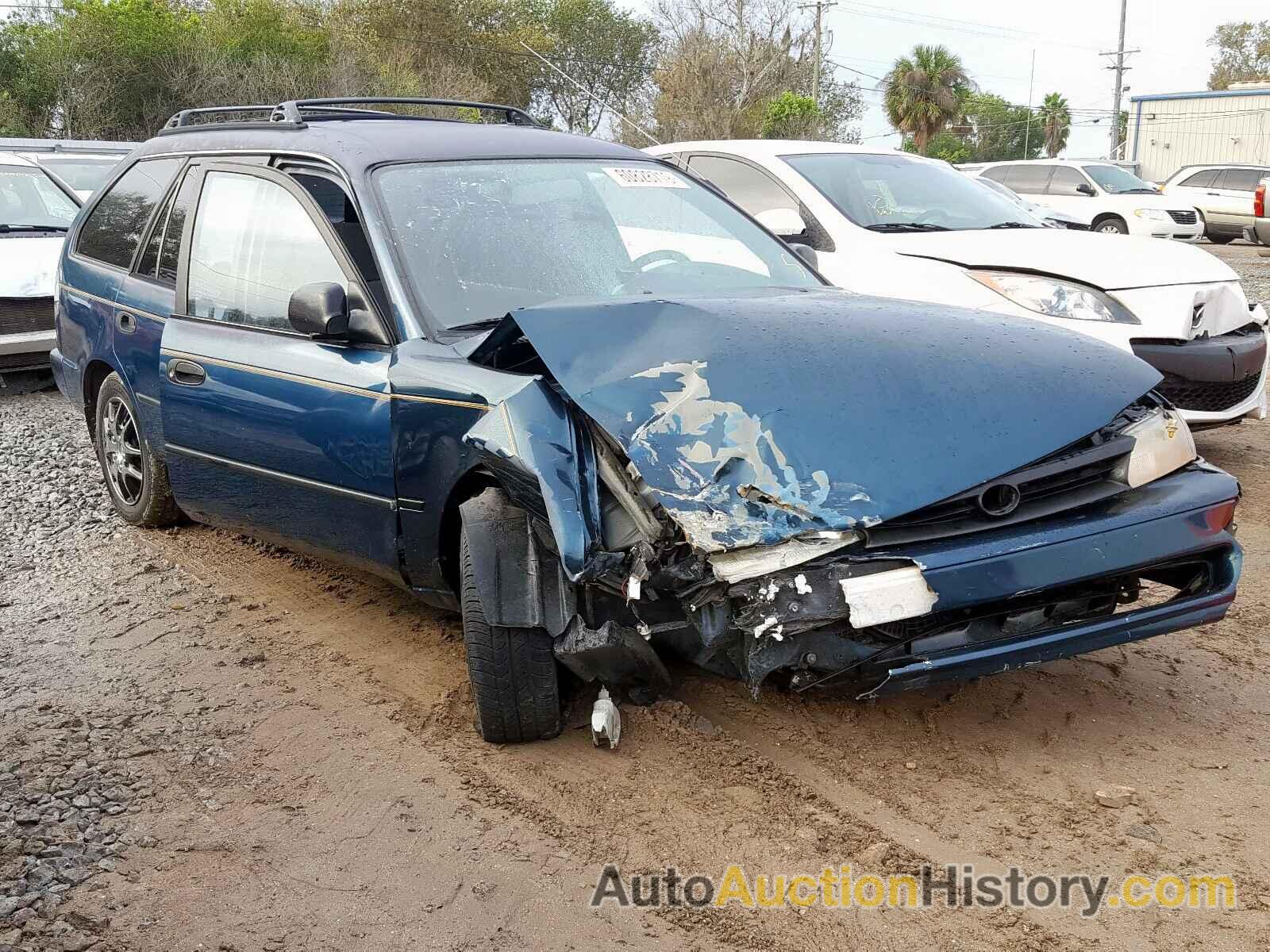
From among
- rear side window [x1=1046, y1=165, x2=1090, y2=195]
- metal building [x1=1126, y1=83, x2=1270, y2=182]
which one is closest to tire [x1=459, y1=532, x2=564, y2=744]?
rear side window [x1=1046, y1=165, x2=1090, y2=195]

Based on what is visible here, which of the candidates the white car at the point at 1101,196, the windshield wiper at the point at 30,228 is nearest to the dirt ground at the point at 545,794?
the windshield wiper at the point at 30,228

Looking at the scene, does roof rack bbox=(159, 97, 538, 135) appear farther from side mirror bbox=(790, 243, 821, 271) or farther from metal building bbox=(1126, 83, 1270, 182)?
metal building bbox=(1126, 83, 1270, 182)

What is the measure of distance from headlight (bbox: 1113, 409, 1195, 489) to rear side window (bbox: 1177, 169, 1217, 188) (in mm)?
22822

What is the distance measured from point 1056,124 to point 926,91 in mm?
14408

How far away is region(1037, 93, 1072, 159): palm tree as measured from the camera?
62.2 m

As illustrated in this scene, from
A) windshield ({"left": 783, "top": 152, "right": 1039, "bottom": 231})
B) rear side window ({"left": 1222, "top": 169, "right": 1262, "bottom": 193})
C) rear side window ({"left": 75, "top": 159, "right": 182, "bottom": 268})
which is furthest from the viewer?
rear side window ({"left": 1222, "top": 169, "right": 1262, "bottom": 193})

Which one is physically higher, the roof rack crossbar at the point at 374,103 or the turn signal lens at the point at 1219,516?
the roof rack crossbar at the point at 374,103

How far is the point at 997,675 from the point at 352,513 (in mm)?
2080

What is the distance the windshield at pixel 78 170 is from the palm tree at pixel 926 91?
1758 inches

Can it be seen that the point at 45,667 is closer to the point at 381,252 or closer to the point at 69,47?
the point at 381,252

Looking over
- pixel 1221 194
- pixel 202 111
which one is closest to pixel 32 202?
pixel 202 111

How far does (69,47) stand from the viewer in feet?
99.3

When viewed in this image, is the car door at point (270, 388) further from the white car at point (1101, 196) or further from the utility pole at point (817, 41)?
the utility pole at point (817, 41)

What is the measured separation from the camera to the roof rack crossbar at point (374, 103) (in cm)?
471
